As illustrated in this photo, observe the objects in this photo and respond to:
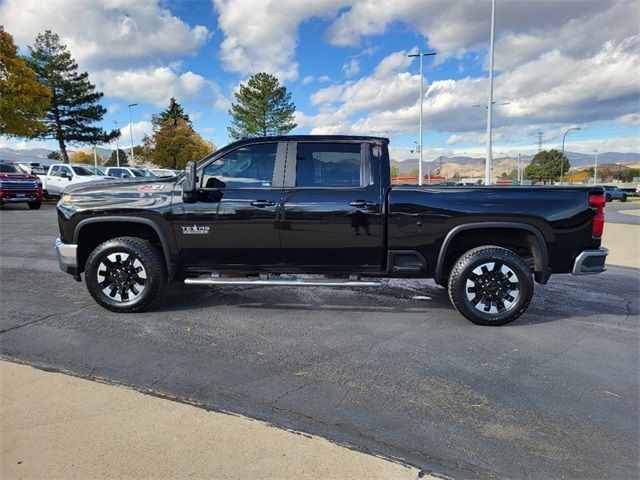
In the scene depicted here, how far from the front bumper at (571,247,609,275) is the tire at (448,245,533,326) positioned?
1.68 ft

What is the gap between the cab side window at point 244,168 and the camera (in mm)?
4969

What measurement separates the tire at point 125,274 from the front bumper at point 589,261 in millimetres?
4402

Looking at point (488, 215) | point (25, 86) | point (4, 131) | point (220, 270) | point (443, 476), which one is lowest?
point (443, 476)

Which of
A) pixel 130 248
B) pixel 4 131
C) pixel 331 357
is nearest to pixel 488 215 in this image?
pixel 331 357

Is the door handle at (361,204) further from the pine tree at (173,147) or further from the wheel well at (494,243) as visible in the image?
the pine tree at (173,147)

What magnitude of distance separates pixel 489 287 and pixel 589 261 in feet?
3.42

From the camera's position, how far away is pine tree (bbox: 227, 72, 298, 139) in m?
47.2

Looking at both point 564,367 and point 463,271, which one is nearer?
point 564,367

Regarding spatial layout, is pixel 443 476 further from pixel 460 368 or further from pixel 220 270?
pixel 220 270

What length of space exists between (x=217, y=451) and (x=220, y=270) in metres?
2.68

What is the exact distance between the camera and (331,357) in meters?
3.93

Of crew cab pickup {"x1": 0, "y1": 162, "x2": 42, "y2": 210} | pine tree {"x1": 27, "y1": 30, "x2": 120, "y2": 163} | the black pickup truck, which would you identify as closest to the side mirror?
the black pickup truck

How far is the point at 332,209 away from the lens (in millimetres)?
4777

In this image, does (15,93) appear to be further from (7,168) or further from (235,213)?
(235,213)
